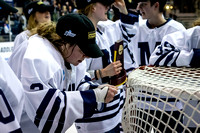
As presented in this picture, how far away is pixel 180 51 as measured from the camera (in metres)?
1.17

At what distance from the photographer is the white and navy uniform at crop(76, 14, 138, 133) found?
1501 mm

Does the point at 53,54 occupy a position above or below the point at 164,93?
above

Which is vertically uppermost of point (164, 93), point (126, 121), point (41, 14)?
point (41, 14)

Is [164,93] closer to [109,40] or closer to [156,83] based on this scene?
[156,83]

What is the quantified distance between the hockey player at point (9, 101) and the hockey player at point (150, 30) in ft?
4.39

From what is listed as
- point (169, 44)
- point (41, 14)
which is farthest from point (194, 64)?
point (41, 14)

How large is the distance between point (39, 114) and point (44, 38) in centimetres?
38

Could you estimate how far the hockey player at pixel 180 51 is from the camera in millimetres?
1135

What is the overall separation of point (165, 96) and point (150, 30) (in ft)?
3.76

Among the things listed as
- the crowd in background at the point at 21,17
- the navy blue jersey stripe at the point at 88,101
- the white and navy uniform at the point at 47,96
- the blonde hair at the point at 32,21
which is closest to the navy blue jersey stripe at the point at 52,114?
the white and navy uniform at the point at 47,96

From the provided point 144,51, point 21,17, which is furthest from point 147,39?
point 21,17

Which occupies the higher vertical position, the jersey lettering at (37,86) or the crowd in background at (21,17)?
the crowd in background at (21,17)

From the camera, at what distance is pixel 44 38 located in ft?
3.94

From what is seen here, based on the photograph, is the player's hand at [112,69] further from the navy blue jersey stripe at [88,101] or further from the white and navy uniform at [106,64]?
the navy blue jersey stripe at [88,101]
